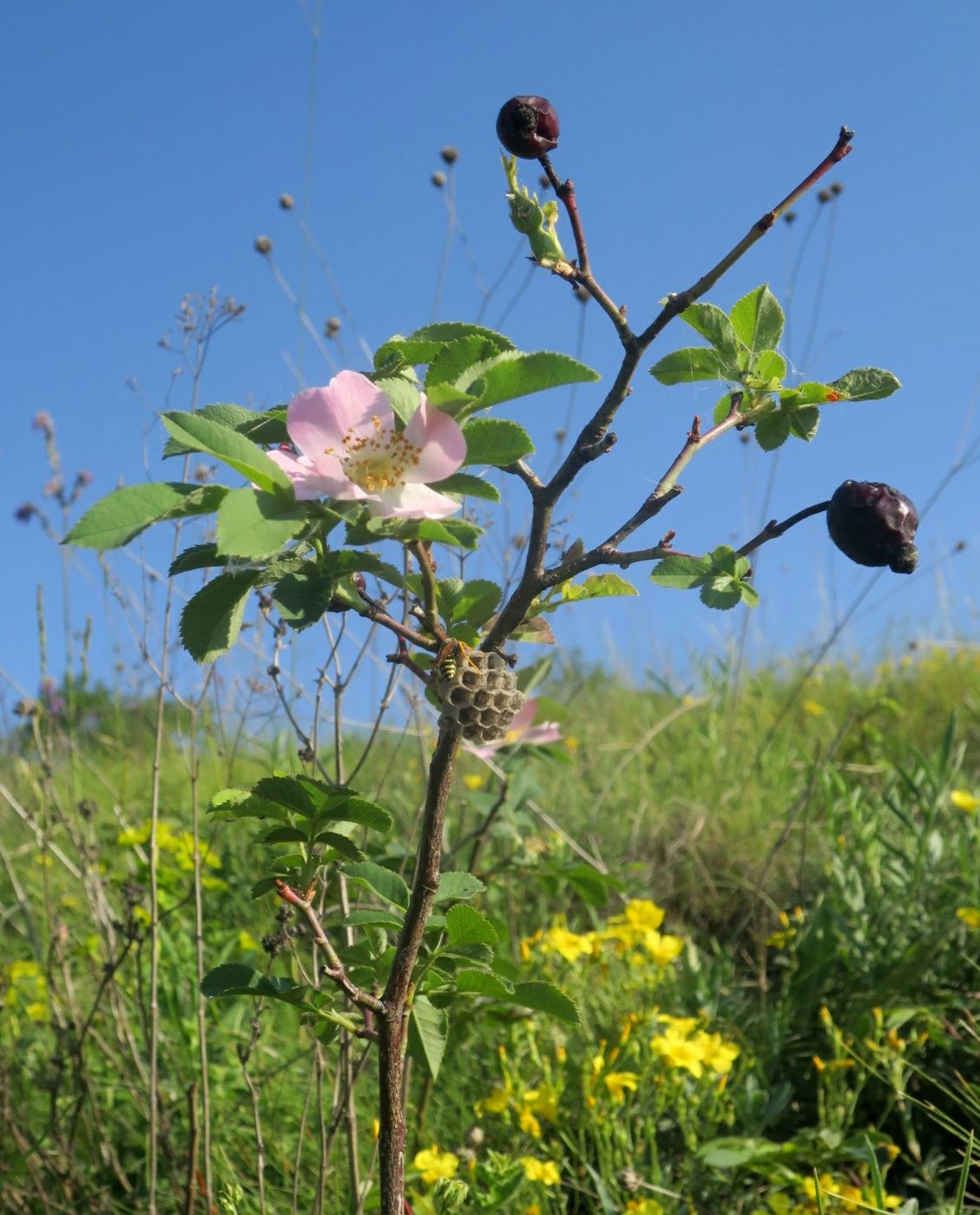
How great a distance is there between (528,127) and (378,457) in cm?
33

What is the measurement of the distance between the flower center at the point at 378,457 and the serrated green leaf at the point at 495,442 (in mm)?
40

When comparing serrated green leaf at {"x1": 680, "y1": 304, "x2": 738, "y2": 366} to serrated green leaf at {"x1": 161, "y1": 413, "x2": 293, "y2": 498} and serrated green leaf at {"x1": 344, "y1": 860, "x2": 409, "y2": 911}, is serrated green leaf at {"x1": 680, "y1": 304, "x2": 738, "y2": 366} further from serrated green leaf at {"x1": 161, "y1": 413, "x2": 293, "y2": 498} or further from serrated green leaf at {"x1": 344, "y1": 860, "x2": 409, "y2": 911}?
serrated green leaf at {"x1": 344, "y1": 860, "x2": 409, "y2": 911}

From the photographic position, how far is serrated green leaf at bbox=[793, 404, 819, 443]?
984 mm

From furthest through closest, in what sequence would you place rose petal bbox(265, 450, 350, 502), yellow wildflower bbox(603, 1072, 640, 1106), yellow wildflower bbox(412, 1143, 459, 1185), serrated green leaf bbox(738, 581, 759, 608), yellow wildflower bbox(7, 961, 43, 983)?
yellow wildflower bbox(7, 961, 43, 983) < yellow wildflower bbox(603, 1072, 640, 1106) < yellow wildflower bbox(412, 1143, 459, 1185) < serrated green leaf bbox(738, 581, 759, 608) < rose petal bbox(265, 450, 350, 502)

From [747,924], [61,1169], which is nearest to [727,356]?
[61,1169]

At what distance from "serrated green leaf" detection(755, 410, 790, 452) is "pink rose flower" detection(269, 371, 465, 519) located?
317mm

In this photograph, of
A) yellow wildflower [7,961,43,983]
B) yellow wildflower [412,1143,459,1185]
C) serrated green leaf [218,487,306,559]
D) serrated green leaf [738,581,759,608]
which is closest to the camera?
serrated green leaf [218,487,306,559]

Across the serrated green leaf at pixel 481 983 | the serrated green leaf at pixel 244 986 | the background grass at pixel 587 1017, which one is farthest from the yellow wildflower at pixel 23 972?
the serrated green leaf at pixel 481 983

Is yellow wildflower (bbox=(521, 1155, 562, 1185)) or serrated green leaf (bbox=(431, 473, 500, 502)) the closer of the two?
serrated green leaf (bbox=(431, 473, 500, 502))

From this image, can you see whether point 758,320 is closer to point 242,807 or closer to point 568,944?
point 242,807

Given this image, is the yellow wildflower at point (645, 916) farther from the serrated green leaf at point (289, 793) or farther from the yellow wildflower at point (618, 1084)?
the serrated green leaf at point (289, 793)

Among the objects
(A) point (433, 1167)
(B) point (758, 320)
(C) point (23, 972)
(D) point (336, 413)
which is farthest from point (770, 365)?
(C) point (23, 972)

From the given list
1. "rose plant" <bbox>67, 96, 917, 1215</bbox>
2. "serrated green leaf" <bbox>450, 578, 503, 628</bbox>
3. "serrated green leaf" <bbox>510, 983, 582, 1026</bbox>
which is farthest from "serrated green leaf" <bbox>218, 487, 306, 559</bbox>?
"serrated green leaf" <bbox>510, 983, 582, 1026</bbox>

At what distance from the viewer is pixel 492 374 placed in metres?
0.83
